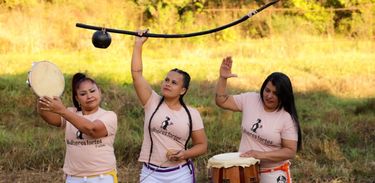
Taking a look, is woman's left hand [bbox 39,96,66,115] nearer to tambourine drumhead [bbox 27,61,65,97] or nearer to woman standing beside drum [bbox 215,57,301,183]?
tambourine drumhead [bbox 27,61,65,97]

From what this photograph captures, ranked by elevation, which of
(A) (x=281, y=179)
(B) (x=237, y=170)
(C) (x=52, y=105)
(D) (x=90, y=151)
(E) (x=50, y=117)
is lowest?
(A) (x=281, y=179)

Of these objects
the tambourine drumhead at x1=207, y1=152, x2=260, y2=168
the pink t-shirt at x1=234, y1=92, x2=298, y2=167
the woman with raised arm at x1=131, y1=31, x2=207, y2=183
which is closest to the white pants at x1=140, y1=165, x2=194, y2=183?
the woman with raised arm at x1=131, y1=31, x2=207, y2=183

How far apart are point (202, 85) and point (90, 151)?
6.80 meters

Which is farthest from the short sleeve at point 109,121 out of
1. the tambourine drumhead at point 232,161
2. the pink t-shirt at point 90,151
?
the tambourine drumhead at point 232,161

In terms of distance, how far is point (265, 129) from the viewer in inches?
154

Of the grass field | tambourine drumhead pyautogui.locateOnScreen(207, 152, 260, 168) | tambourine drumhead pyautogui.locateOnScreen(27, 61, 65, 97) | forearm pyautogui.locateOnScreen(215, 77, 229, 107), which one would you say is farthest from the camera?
the grass field

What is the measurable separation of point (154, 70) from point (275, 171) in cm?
798

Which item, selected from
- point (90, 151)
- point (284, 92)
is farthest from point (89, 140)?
point (284, 92)

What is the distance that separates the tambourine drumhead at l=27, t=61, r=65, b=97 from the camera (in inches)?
142

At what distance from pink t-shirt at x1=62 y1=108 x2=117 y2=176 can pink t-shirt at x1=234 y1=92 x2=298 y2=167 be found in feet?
3.09

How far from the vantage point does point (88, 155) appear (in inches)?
149

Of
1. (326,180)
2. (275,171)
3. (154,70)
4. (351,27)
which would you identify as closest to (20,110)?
(154,70)

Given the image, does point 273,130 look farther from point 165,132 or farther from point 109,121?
point 109,121

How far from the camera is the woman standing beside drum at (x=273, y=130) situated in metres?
3.88
